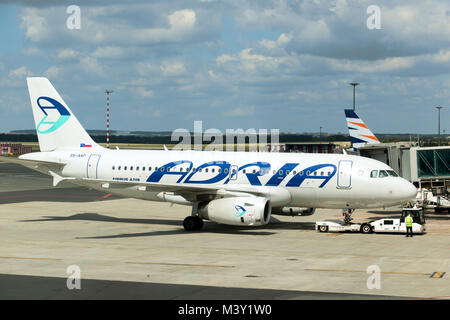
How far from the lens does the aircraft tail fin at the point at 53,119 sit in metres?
43.8

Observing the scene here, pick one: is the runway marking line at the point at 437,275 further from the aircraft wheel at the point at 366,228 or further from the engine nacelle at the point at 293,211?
the engine nacelle at the point at 293,211

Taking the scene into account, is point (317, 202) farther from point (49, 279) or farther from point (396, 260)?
point (49, 279)

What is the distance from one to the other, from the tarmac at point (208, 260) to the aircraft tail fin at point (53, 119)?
5437 mm

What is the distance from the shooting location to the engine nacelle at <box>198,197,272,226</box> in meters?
35.6

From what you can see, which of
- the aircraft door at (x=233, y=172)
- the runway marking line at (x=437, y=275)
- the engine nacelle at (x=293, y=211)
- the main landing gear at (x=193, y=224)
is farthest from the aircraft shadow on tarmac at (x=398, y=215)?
the runway marking line at (x=437, y=275)

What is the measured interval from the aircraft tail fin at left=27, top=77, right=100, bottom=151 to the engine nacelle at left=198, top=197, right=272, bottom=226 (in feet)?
39.5

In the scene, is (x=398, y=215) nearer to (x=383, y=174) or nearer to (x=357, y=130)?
(x=383, y=174)

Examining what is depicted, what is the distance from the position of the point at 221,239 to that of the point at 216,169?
18.5 feet

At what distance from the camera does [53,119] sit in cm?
4397

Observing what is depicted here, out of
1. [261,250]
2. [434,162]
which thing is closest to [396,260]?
[261,250]

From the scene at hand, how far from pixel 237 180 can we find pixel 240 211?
3464mm

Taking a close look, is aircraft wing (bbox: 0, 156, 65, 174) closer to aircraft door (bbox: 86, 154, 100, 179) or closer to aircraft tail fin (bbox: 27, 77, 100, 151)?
aircraft tail fin (bbox: 27, 77, 100, 151)

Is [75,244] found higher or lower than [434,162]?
lower
